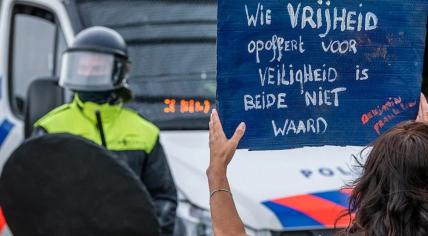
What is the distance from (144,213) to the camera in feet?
15.1

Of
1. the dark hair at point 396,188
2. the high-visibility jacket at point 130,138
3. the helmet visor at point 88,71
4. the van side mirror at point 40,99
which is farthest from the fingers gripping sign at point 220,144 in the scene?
the van side mirror at point 40,99

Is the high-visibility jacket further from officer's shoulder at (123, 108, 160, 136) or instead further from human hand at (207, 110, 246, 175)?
human hand at (207, 110, 246, 175)

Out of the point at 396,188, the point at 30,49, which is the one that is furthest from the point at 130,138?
the point at 396,188

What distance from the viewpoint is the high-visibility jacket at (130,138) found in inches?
199

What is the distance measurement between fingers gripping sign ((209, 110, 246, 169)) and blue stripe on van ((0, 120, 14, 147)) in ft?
11.6

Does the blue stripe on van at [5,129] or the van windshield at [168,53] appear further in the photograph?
the blue stripe on van at [5,129]

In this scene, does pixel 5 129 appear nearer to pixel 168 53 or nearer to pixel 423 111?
pixel 168 53

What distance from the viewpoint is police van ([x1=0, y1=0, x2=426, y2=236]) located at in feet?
17.1

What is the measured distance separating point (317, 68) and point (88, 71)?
233cm

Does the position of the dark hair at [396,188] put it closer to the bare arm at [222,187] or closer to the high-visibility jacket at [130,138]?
the bare arm at [222,187]

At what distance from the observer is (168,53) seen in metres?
6.34

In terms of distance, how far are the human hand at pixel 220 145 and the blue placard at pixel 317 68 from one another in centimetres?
5

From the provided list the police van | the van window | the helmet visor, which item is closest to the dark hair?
the police van

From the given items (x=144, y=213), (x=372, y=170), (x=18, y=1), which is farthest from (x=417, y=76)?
(x=18, y=1)
